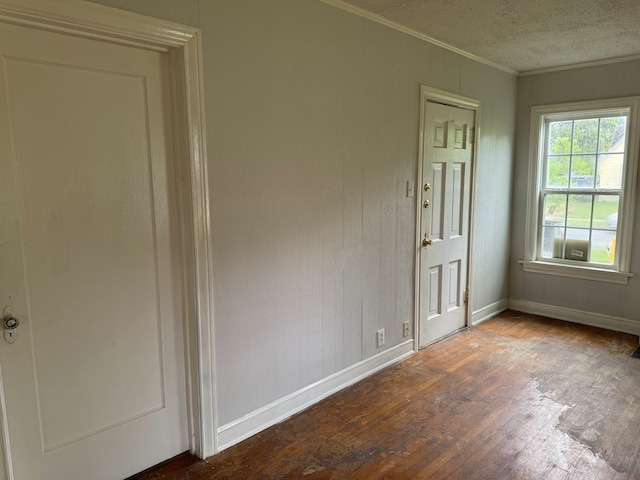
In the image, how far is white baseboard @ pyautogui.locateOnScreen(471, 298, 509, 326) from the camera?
4.31 metres

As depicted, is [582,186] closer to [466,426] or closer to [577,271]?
[577,271]

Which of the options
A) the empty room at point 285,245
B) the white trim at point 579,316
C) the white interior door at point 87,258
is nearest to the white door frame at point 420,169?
the empty room at point 285,245

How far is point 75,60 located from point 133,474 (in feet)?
6.13

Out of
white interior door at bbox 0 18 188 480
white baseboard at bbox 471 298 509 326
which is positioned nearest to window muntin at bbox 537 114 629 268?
white baseboard at bbox 471 298 509 326

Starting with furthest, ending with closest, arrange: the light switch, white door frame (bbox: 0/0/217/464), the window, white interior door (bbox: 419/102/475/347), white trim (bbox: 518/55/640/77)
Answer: the window, white trim (bbox: 518/55/640/77), white interior door (bbox: 419/102/475/347), the light switch, white door frame (bbox: 0/0/217/464)

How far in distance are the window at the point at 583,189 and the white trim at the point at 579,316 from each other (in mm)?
365

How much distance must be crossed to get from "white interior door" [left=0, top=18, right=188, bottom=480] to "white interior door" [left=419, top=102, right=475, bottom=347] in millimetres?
2110

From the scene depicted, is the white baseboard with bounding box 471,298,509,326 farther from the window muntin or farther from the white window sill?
the window muntin

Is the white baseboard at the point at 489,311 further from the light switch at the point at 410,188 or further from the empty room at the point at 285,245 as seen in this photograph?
the light switch at the point at 410,188

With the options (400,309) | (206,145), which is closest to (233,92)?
(206,145)

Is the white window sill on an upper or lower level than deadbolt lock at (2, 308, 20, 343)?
lower

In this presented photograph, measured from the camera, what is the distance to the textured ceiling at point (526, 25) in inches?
106

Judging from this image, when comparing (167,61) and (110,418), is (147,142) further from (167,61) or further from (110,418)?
(110,418)

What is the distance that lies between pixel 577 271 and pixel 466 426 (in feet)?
8.21
